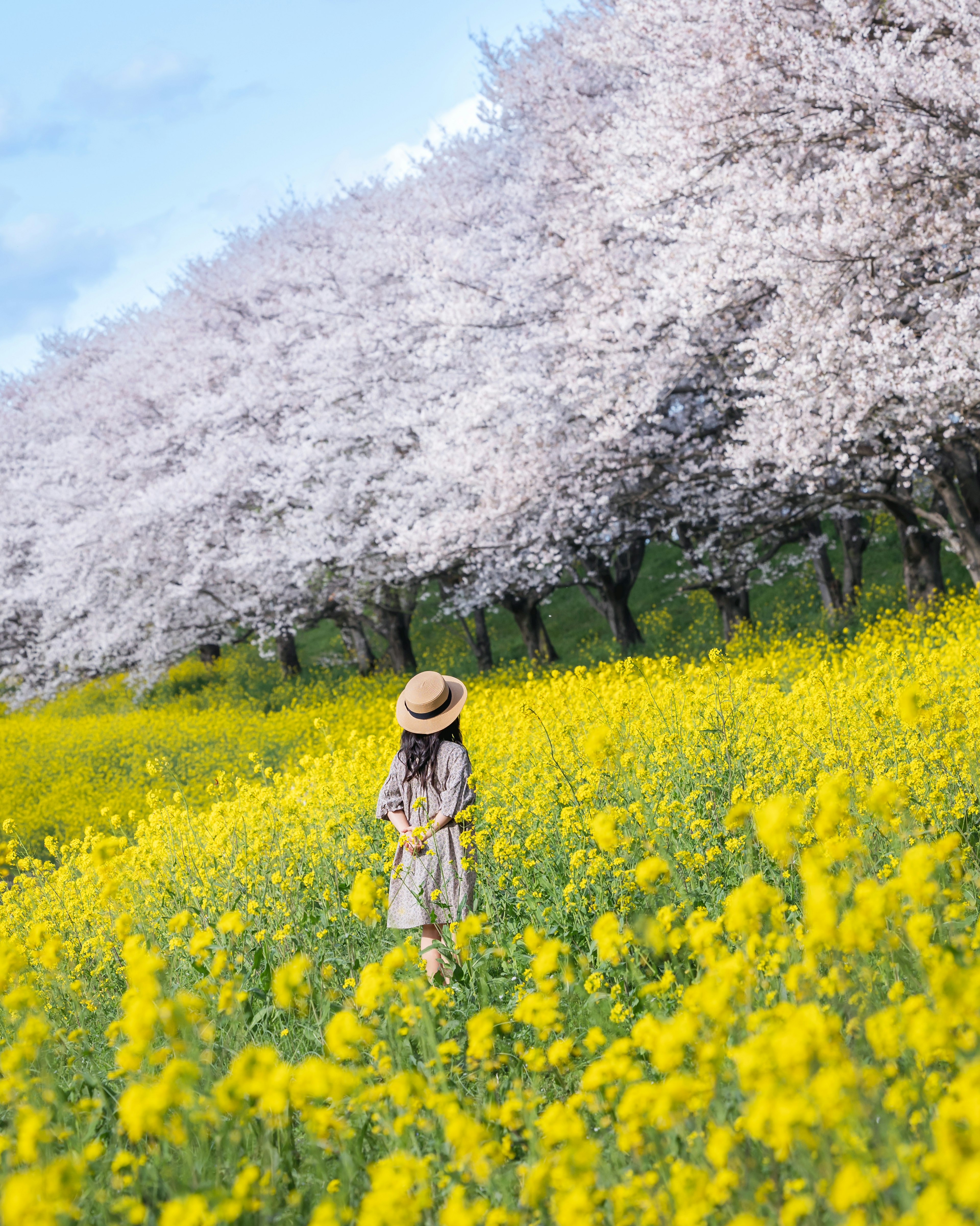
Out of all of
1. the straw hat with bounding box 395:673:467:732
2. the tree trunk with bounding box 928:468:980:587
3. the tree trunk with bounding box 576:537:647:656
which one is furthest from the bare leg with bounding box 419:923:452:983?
the tree trunk with bounding box 576:537:647:656

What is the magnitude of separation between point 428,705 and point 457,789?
0.52 m

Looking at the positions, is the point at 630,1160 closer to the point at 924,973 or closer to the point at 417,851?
the point at 924,973

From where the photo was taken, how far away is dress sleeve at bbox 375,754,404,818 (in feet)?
18.0

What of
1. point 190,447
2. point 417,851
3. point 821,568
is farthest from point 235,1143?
point 190,447

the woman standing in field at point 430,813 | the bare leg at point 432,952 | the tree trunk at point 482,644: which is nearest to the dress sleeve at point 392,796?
the woman standing in field at point 430,813

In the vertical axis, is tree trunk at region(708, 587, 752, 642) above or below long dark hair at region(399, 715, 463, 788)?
below

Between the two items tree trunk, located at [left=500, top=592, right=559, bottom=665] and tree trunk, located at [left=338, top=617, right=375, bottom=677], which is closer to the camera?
tree trunk, located at [left=500, top=592, right=559, bottom=665]

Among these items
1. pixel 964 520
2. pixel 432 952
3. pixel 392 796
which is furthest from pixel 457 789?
pixel 964 520

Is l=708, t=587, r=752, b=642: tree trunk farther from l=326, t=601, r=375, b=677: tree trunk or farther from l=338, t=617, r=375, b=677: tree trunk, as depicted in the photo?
l=338, t=617, r=375, b=677: tree trunk

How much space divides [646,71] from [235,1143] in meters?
15.0

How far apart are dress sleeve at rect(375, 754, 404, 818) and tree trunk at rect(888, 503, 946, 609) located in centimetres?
1142

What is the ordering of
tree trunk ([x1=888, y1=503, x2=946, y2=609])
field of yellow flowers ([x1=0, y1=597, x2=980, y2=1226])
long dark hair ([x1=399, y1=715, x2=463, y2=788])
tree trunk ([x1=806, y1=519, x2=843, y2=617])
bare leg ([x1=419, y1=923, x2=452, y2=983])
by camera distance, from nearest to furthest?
field of yellow flowers ([x1=0, y1=597, x2=980, y2=1226]) → bare leg ([x1=419, y1=923, x2=452, y2=983]) → long dark hair ([x1=399, y1=715, x2=463, y2=788]) → tree trunk ([x1=888, y1=503, x2=946, y2=609]) → tree trunk ([x1=806, y1=519, x2=843, y2=617])

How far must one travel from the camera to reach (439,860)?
16.8ft

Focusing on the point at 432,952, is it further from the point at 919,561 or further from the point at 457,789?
the point at 919,561
